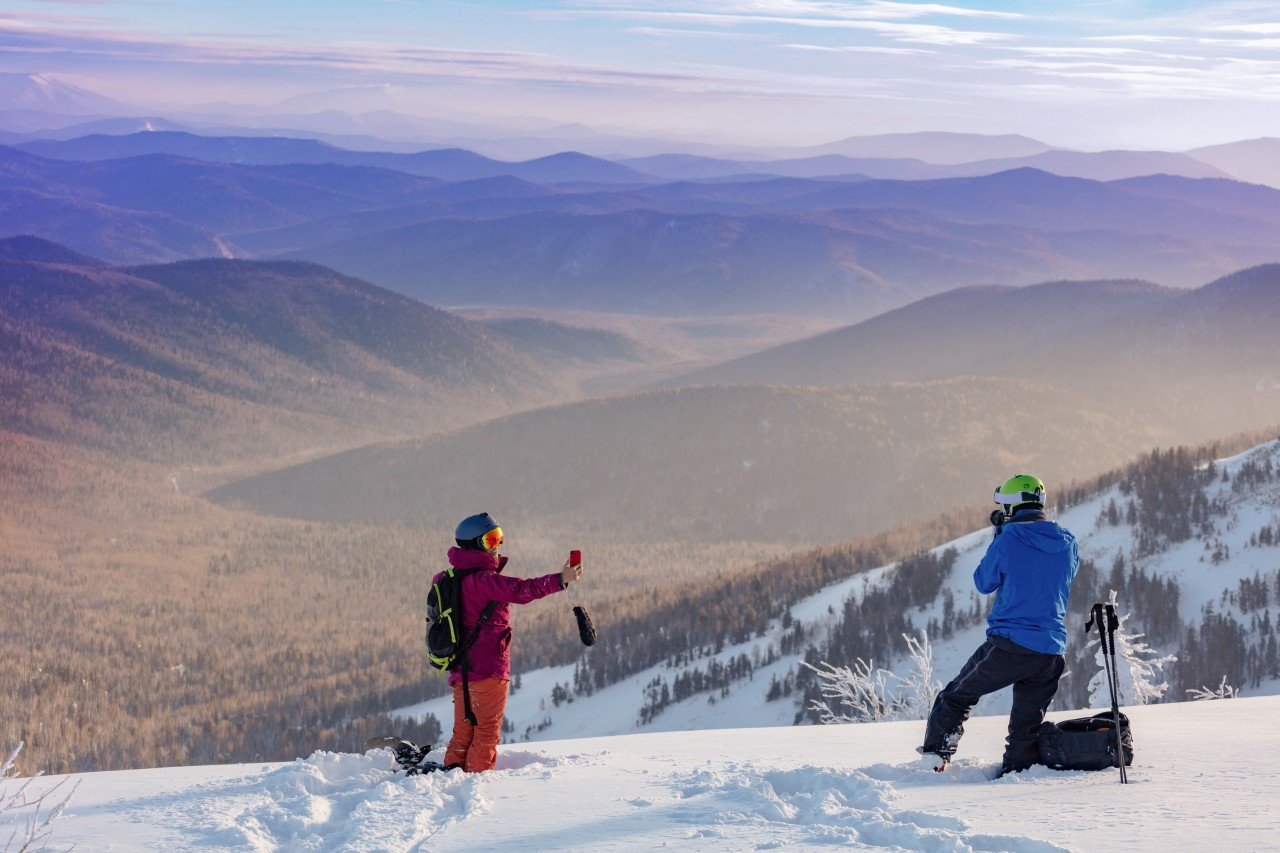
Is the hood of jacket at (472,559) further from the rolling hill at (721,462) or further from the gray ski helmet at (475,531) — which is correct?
the rolling hill at (721,462)

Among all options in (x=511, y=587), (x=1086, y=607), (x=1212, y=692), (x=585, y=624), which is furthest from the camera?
(x=1086, y=607)

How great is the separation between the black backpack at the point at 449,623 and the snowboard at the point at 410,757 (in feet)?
2.29

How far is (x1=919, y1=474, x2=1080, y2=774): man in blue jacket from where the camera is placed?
27.3 feet

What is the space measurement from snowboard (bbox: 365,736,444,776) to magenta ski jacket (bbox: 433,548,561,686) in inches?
25.9

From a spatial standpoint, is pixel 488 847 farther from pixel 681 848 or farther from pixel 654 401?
pixel 654 401

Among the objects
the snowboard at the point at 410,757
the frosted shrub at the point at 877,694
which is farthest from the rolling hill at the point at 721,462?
the snowboard at the point at 410,757

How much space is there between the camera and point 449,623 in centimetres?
874

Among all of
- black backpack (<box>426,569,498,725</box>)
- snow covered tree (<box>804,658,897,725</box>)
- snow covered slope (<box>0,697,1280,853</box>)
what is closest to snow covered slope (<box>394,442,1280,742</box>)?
snow covered tree (<box>804,658,897,725</box>)

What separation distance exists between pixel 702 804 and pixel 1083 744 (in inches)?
113

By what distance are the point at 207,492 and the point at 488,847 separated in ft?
285

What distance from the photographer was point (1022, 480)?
8.48m

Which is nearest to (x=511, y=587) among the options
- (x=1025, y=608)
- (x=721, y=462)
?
(x=1025, y=608)

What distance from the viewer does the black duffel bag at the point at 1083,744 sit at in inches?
321

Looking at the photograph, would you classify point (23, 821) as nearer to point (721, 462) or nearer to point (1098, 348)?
point (721, 462)
